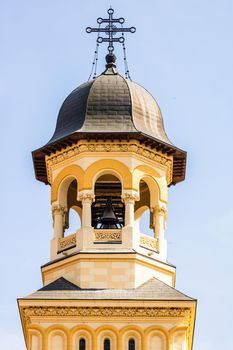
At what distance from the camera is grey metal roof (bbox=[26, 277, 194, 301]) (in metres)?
51.2

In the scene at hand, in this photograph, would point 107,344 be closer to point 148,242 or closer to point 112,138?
point 148,242

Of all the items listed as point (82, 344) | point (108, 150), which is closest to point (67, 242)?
point (108, 150)

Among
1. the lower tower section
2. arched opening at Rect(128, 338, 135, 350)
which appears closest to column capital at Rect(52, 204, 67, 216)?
the lower tower section

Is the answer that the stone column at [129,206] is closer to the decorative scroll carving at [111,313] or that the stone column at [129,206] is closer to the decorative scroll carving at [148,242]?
the decorative scroll carving at [148,242]

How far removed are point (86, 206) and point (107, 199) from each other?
273cm

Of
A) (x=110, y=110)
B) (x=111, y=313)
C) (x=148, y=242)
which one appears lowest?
(x=111, y=313)

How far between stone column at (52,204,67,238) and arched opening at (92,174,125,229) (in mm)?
1436

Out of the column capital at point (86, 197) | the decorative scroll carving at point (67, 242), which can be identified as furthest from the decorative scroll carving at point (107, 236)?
the column capital at point (86, 197)

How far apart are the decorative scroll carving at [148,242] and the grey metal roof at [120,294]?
5.85 ft

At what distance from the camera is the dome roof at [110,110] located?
54.4 meters

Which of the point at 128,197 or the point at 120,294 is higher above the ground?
the point at 128,197

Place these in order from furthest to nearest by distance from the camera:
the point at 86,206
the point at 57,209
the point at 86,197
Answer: the point at 57,209, the point at 86,197, the point at 86,206

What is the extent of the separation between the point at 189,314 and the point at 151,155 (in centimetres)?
594

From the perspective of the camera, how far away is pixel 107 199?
56.1 meters
